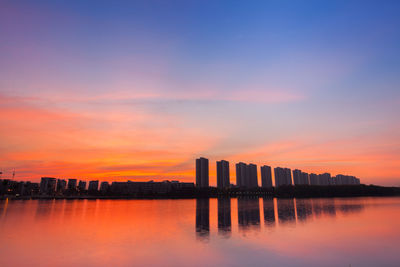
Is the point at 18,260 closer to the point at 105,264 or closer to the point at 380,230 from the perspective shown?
the point at 105,264

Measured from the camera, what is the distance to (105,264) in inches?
797

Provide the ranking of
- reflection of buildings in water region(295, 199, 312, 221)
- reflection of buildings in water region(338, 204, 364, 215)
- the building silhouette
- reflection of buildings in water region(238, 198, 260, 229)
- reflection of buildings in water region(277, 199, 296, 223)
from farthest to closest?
reflection of buildings in water region(338, 204, 364, 215) → reflection of buildings in water region(295, 199, 312, 221) → reflection of buildings in water region(277, 199, 296, 223) → reflection of buildings in water region(238, 198, 260, 229) → the building silhouette

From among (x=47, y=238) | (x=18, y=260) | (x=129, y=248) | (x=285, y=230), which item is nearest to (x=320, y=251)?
(x=285, y=230)

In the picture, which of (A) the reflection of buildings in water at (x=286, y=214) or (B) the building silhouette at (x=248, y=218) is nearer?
(B) the building silhouette at (x=248, y=218)

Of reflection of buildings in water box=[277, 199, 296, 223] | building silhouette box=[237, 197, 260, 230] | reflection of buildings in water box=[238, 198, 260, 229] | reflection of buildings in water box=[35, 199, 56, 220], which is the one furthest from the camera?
reflection of buildings in water box=[35, 199, 56, 220]

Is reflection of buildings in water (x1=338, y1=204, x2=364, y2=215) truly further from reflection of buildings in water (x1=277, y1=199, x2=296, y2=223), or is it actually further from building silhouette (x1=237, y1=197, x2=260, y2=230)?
building silhouette (x1=237, y1=197, x2=260, y2=230)

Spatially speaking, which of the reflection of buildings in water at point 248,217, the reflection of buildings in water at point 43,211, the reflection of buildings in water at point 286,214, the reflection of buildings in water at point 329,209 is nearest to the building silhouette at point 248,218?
the reflection of buildings in water at point 248,217

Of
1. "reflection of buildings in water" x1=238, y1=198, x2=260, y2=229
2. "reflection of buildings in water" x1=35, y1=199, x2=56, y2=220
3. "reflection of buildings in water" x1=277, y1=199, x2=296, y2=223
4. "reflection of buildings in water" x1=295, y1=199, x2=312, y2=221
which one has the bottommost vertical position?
"reflection of buildings in water" x1=35, y1=199, x2=56, y2=220

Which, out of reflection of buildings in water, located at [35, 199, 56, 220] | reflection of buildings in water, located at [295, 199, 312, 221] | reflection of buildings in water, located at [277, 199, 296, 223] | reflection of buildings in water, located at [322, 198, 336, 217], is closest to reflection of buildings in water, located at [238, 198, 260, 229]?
reflection of buildings in water, located at [277, 199, 296, 223]

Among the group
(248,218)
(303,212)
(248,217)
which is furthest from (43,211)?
(303,212)

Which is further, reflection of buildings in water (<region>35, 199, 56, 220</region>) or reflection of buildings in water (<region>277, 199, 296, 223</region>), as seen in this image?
reflection of buildings in water (<region>35, 199, 56, 220</region>)

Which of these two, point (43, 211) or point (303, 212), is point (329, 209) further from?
point (43, 211)

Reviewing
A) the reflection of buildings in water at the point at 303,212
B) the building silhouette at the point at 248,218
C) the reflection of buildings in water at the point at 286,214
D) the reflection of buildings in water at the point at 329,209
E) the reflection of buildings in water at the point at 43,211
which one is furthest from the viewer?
the reflection of buildings in water at the point at 329,209

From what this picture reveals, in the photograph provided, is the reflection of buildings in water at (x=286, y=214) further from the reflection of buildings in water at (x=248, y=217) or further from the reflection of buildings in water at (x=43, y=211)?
the reflection of buildings in water at (x=43, y=211)
